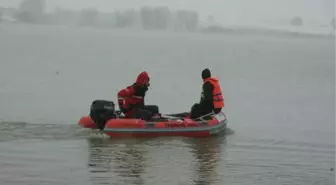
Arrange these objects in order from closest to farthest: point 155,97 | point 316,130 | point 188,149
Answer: point 188,149 < point 316,130 < point 155,97

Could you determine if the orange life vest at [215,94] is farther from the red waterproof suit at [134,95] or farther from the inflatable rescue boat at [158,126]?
the red waterproof suit at [134,95]

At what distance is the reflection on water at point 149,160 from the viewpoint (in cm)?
1034

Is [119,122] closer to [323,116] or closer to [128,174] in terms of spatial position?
[128,174]

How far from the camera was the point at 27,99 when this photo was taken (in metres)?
22.6

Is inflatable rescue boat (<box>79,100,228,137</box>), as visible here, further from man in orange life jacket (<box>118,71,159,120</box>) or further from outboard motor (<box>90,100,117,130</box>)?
man in orange life jacket (<box>118,71,159,120</box>)

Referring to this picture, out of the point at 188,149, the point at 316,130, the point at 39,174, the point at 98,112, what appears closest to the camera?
the point at 39,174

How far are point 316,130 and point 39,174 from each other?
9.73m

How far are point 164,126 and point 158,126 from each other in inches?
5.3

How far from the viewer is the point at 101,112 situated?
14.0m

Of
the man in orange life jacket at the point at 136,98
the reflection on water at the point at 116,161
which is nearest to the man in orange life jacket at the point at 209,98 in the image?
the man in orange life jacket at the point at 136,98

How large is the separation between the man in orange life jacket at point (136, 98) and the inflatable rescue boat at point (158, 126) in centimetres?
20

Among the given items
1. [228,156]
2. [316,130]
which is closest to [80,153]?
[228,156]

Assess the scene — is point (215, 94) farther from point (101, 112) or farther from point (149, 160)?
point (149, 160)

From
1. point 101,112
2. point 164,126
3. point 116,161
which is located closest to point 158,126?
point 164,126
